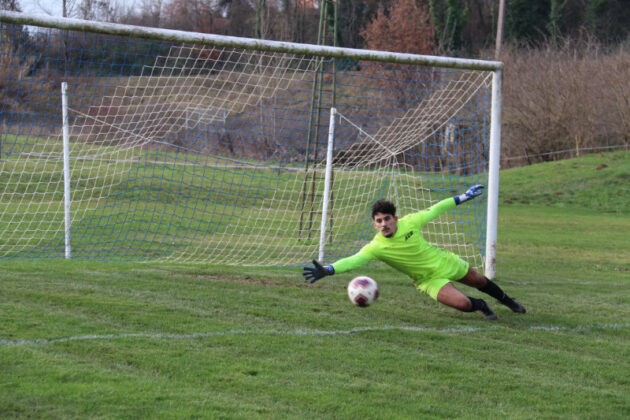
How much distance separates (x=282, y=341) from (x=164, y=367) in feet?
4.01

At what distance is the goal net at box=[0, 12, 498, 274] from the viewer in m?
9.20

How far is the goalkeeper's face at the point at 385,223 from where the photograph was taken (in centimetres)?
697

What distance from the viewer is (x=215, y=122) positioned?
13.9 m

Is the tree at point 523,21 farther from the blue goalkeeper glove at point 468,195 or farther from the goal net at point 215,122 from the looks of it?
the blue goalkeeper glove at point 468,195

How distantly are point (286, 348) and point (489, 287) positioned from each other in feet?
9.22

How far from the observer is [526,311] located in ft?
25.7

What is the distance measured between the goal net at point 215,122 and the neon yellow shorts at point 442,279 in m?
3.06

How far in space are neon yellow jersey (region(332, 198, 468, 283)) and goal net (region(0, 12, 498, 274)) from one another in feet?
9.11

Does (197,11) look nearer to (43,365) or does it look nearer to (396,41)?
(396,41)

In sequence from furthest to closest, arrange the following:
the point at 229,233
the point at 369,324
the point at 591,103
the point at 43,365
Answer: the point at 591,103 < the point at 229,233 < the point at 369,324 < the point at 43,365

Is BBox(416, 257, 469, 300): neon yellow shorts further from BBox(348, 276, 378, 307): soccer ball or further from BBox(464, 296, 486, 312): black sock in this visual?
BBox(348, 276, 378, 307): soccer ball

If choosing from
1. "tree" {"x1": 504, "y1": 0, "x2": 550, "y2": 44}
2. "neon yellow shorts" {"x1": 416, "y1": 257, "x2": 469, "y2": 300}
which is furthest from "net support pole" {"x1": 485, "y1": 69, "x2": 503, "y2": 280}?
"tree" {"x1": 504, "y1": 0, "x2": 550, "y2": 44}

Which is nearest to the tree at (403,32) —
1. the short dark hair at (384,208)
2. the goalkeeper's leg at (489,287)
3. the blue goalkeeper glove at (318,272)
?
the goalkeeper's leg at (489,287)

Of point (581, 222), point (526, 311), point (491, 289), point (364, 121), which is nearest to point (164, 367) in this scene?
point (491, 289)
